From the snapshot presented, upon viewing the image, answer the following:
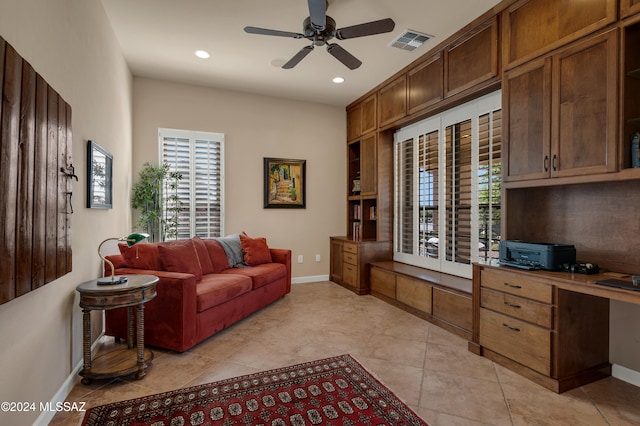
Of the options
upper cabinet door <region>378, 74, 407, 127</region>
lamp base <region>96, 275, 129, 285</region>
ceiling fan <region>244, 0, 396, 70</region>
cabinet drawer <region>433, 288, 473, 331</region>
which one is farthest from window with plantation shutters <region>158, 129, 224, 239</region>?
cabinet drawer <region>433, 288, 473, 331</region>

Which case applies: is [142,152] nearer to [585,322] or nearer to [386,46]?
[386,46]

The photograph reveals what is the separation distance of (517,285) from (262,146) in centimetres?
397

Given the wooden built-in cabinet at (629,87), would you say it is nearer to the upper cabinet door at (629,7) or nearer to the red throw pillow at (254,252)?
the upper cabinet door at (629,7)

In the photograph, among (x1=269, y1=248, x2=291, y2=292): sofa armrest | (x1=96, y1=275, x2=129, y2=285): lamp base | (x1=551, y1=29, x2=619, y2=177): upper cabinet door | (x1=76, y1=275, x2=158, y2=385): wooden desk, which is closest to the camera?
(x1=551, y1=29, x2=619, y2=177): upper cabinet door

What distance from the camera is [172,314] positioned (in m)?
2.69

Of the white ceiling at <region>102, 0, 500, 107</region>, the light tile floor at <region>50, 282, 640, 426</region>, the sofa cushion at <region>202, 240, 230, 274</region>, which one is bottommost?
the light tile floor at <region>50, 282, 640, 426</region>

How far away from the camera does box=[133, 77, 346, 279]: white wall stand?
4500mm

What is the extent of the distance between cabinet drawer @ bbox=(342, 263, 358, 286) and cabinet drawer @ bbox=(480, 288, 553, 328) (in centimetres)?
221

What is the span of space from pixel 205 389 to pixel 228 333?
1.02 meters

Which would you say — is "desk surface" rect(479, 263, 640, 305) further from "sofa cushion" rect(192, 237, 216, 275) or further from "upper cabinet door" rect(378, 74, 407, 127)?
"sofa cushion" rect(192, 237, 216, 275)

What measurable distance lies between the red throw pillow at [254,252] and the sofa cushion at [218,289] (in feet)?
2.35

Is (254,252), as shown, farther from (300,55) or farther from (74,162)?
(300,55)

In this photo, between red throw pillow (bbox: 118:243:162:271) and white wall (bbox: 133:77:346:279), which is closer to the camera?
red throw pillow (bbox: 118:243:162:271)

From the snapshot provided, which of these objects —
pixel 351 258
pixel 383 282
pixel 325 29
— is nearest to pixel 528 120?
pixel 325 29
